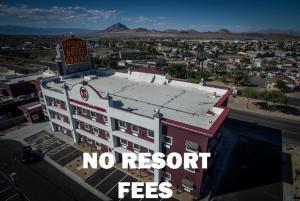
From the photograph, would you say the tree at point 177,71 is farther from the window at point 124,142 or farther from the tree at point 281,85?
the window at point 124,142

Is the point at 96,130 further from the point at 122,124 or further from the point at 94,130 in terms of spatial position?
the point at 122,124

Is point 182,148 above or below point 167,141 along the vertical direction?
below

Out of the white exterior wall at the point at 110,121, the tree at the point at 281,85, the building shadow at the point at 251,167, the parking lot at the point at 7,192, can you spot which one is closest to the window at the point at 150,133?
the white exterior wall at the point at 110,121

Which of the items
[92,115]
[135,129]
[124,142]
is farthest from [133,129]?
[92,115]

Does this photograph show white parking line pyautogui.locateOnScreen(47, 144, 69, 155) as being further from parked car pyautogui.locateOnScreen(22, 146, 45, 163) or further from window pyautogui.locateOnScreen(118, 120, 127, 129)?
window pyautogui.locateOnScreen(118, 120, 127, 129)

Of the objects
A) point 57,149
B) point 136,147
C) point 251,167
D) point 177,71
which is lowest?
point 251,167

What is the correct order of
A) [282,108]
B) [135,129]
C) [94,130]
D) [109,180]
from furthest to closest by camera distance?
[282,108] < [94,130] < [109,180] < [135,129]

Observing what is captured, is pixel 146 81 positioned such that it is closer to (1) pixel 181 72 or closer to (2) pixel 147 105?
(2) pixel 147 105
